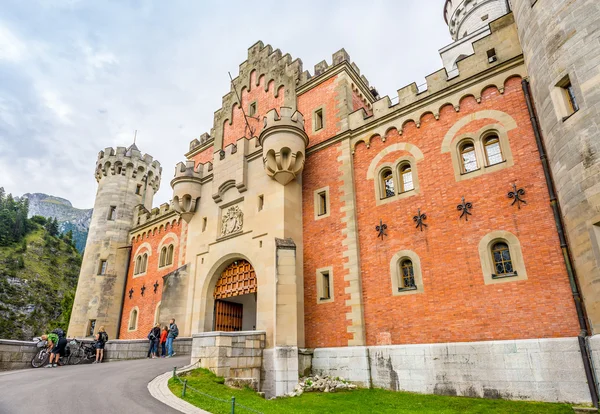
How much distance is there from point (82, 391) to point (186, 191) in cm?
1301

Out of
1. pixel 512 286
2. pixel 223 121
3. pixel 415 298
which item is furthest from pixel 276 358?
pixel 223 121

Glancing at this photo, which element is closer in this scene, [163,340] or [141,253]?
[163,340]

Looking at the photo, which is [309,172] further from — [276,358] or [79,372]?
[79,372]

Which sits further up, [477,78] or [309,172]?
[477,78]

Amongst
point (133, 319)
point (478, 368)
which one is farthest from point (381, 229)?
point (133, 319)

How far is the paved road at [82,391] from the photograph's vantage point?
8.77 m

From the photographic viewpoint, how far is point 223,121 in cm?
2480

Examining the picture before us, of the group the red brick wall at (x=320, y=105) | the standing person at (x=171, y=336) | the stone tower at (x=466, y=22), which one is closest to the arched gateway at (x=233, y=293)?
the standing person at (x=171, y=336)

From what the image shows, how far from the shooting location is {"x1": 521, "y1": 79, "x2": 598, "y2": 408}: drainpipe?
9798 mm

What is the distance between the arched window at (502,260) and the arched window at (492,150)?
3085 millimetres

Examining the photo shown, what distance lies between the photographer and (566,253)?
1112 cm

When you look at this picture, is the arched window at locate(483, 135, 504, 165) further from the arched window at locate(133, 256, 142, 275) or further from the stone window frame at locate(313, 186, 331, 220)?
the arched window at locate(133, 256, 142, 275)

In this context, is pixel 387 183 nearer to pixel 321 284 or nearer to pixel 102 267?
pixel 321 284

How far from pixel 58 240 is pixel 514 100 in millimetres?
84270
